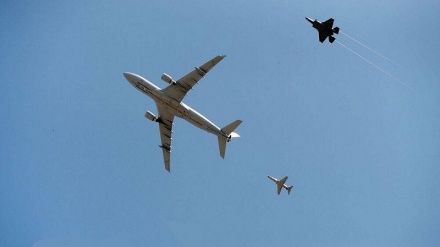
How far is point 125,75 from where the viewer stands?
6831 cm

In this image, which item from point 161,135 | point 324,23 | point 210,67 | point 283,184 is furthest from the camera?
point 283,184

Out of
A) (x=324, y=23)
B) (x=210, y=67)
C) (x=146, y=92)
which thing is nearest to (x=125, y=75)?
(x=146, y=92)

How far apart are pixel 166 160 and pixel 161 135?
16.2 ft

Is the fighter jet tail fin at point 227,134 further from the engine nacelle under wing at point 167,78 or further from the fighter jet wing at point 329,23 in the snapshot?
the fighter jet wing at point 329,23

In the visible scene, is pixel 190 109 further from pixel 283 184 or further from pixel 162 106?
pixel 283 184

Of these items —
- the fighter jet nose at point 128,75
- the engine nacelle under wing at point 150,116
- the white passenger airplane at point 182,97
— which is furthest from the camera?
the engine nacelle under wing at point 150,116

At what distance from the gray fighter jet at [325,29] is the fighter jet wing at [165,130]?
29.4m

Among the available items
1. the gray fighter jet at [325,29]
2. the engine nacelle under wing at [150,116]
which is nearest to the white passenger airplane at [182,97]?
the engine nacelle under wing at [150,116]

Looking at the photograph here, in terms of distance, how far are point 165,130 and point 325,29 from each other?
33.3 m

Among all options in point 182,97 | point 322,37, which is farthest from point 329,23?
point 182,97

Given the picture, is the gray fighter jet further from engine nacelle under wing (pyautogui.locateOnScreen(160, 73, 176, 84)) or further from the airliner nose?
the airliner nose

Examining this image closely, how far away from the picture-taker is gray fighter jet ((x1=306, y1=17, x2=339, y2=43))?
60781 mm

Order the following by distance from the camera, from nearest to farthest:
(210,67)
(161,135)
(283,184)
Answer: (210,67) < (161,135) < (283,184)

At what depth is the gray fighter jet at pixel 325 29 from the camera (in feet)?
199
